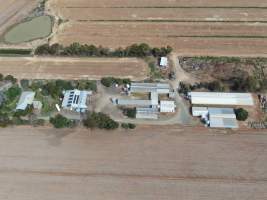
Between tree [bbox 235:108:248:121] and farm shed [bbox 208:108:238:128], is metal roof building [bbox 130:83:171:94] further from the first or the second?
tree [bbox 235:108:248:121]

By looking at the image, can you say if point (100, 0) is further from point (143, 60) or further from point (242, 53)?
point (242, 53)

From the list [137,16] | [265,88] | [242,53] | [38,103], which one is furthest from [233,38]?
[38,103]

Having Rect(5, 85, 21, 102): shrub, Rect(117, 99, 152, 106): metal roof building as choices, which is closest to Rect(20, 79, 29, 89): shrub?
Rect(5, 85, 21, 102): shrub

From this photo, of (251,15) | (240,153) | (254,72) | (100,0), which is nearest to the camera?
(240,153)

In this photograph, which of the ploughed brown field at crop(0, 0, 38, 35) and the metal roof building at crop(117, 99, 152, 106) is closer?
the metal roof building at crop(117, 99, 152, 106)

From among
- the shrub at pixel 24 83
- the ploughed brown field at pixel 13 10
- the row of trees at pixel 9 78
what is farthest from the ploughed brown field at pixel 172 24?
the row of trees at pixel 9 78

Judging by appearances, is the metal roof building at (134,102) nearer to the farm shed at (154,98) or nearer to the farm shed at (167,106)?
the farm shed at (154,98)
